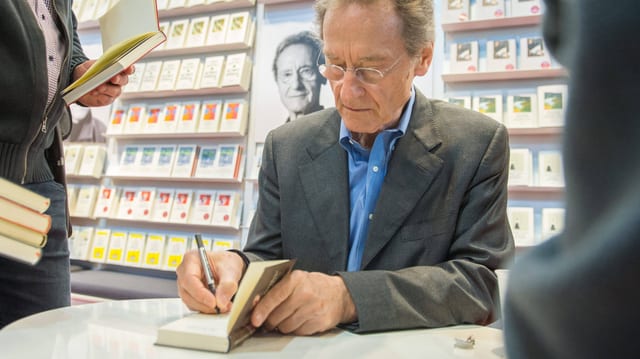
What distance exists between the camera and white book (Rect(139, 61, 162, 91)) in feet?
14.4

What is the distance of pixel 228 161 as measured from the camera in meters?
4.13

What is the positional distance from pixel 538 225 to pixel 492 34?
54.9 inches

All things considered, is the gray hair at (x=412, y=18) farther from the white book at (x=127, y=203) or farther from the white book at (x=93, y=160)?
the white book at (x=93, y=160)

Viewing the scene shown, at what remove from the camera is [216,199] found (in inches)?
164

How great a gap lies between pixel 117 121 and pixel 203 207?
1206 millimetres

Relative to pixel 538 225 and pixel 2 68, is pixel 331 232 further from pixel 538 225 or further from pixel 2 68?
pixel 538 225

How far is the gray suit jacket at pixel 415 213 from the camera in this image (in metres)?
1.10

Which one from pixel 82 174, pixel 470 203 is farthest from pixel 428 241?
pixel 82 174

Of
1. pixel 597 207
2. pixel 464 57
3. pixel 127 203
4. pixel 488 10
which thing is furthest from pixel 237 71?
pixel 597 207

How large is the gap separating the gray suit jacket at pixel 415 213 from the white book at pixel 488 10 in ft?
7.12

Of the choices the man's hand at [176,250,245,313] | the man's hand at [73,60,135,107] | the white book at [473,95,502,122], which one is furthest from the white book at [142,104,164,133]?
the man's hand at [176,250,245,313]

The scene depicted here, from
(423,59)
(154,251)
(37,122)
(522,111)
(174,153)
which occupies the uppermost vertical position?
(522,111)

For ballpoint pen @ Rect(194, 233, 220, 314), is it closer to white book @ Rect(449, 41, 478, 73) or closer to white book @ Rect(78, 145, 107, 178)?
white book @ Rect(449, 41, 478, 73)

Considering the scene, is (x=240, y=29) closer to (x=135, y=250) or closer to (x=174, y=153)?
(x=174, y=153)
